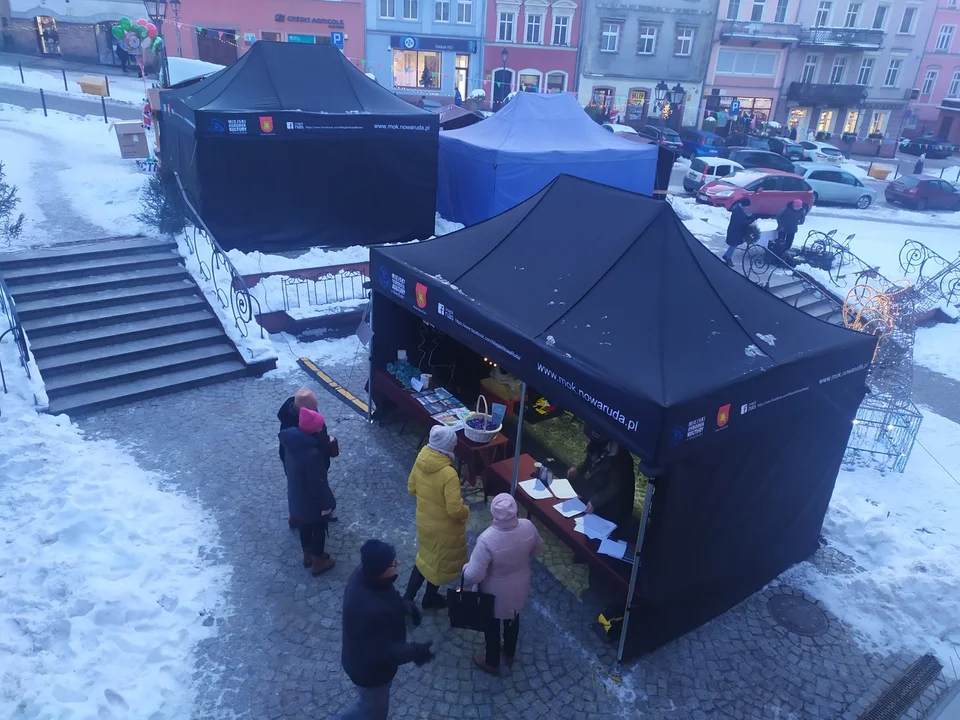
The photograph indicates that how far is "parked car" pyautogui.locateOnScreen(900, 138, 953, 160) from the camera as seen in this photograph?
41.8 metres

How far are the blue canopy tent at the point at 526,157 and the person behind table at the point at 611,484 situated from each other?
8.88m

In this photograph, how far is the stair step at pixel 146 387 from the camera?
8.62 meters

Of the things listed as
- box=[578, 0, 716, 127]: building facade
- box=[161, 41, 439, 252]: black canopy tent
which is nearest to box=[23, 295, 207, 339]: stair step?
box=[161, 41, 439, 252]: black canopy tent

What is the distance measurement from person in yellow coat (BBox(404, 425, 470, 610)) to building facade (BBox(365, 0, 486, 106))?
34026 mm

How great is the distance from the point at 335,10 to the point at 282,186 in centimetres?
2791

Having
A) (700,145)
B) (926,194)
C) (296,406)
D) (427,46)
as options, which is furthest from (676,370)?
(427,46)

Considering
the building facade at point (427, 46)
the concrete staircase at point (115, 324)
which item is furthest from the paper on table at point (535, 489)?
the building facade at point (427, 46)

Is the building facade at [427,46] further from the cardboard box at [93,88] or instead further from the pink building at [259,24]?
the cardboard box at [93,88]

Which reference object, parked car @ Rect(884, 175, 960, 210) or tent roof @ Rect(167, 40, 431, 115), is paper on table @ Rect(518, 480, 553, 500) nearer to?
tent roof @ Rect(167, 40, 431, 115)

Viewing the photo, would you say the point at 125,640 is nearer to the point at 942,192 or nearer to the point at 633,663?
the point at 633,663

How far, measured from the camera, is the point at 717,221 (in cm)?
1989

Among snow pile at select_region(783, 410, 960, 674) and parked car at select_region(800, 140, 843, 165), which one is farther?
parked car at select_region(800, 140, 843, 165)

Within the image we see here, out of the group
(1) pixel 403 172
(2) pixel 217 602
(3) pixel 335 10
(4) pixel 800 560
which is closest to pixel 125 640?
(2) pixel 217 602

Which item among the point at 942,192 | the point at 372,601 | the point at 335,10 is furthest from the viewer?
the point at 335,10
